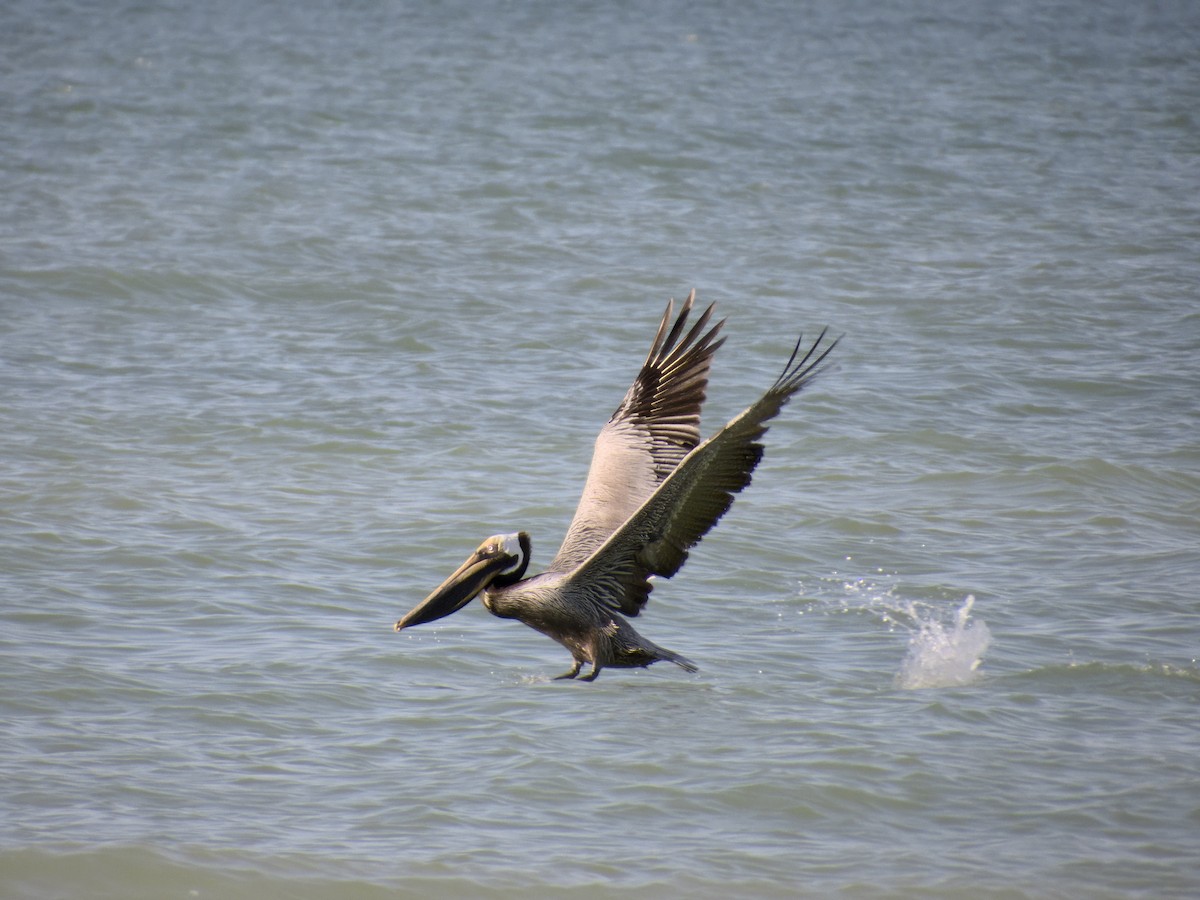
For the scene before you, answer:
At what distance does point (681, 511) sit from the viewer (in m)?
5.25

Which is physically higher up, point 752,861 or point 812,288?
point 812,288

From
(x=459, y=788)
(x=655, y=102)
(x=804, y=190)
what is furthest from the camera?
(x=655, y=102)

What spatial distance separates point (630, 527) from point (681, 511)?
185 mm

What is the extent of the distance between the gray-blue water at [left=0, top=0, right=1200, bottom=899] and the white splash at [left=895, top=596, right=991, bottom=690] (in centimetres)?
A: 2

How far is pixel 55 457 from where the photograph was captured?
8.73m

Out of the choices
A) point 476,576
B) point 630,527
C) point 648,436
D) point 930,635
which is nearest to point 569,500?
point 648,436

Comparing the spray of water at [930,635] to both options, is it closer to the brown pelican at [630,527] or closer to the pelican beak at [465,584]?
the brown pelican at [630,527]

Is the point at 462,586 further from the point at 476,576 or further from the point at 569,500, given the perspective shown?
the point at 569,500

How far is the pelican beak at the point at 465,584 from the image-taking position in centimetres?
590

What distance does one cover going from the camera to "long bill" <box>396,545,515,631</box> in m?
5.90

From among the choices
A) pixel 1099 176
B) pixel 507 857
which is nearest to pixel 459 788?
pixel 507 857

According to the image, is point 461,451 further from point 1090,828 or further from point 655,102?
point 655,102

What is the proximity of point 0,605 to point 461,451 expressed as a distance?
307 centimetres

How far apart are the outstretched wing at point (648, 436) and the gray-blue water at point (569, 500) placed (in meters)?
0.79
